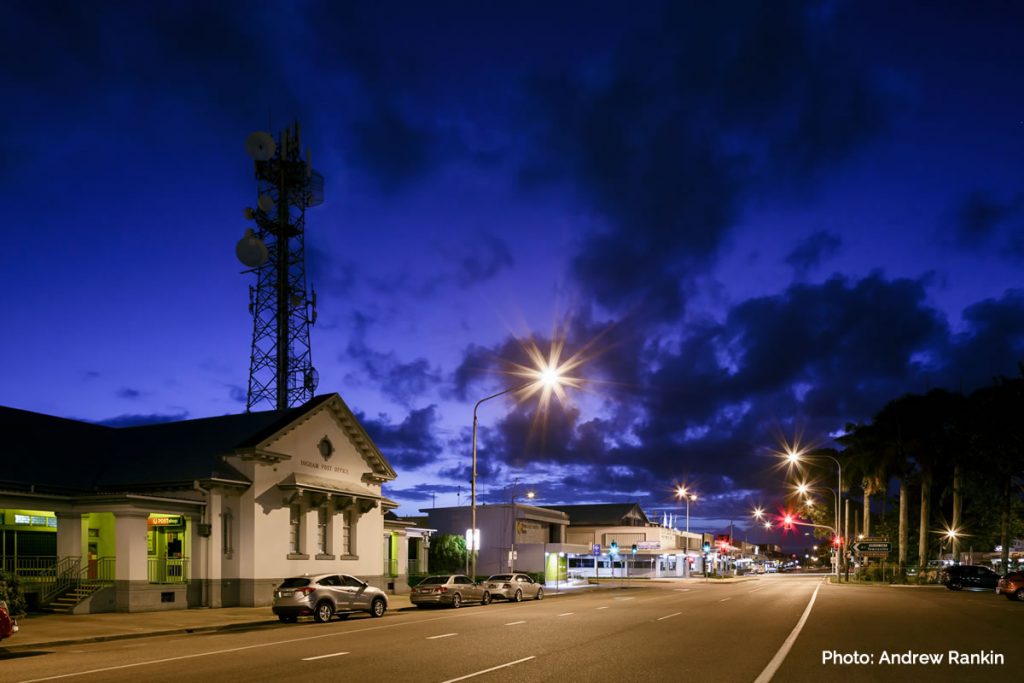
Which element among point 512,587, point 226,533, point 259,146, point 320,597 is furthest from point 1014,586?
point 259,146

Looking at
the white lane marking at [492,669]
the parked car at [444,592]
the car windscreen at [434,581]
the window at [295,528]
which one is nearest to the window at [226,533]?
the window at [295,528]

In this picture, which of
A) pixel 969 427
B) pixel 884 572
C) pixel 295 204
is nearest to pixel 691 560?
pixel 884 572

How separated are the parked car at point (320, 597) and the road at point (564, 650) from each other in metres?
0.99

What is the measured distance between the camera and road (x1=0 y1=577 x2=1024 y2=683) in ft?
45.0

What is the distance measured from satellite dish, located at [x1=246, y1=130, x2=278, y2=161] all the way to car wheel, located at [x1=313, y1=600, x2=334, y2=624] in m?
32.0

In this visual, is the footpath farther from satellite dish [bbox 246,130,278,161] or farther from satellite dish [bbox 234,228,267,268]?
satellite dish [bbox 246,130,278,161]

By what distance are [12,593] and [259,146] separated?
33748 millimetres

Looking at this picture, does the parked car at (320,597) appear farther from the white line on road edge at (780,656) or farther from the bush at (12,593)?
the white line on road edge at (780,656)

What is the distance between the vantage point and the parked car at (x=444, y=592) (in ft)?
112

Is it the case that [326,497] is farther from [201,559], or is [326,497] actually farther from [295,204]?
[295,204]

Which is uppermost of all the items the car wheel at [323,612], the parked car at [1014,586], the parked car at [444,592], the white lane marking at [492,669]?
the white lane marking at [492,669]

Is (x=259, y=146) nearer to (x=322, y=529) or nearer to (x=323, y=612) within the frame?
(x=322, y=529)

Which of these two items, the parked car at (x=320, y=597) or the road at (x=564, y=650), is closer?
the road at (x=564, y=650)

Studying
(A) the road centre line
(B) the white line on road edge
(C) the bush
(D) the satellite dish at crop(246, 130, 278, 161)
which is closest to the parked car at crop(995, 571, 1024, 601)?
(B) the white line on road edge
